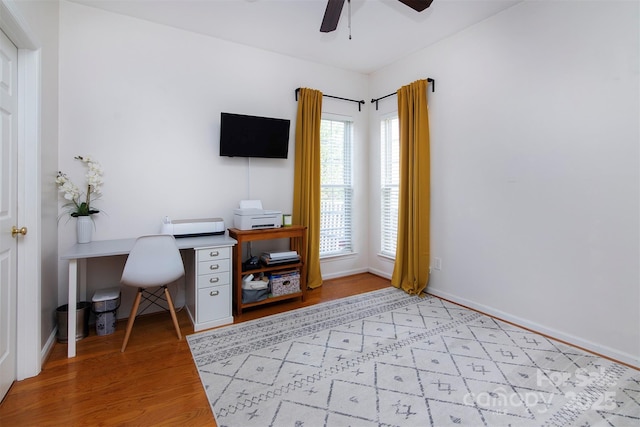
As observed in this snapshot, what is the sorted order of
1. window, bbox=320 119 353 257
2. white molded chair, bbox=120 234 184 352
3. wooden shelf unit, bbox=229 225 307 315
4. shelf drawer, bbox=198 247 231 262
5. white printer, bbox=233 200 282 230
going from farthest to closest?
window, bbox=320 119 353 257 → white printer, bbox=233 200 282 230 → wooden shelf unit, bbox=229 225 307 315 → shelf drawer, bbox=198 247 231 262 → white molded chair, bbox=120 234 184 352

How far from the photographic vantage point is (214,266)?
2.67 metres

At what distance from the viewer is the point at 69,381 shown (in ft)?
6.28

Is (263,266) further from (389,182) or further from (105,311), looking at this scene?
(389,182)

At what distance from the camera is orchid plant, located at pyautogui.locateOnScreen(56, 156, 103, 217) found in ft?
8.30

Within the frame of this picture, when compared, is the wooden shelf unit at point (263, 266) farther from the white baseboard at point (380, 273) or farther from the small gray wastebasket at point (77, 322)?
the white baseboard at point (380, 273)

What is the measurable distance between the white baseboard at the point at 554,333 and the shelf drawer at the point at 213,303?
7.55 ft

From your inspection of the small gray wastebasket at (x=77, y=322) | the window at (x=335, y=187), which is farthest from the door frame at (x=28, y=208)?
the window at (x=335, y=187)

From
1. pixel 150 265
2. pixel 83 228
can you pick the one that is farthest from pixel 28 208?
pixel 150 265

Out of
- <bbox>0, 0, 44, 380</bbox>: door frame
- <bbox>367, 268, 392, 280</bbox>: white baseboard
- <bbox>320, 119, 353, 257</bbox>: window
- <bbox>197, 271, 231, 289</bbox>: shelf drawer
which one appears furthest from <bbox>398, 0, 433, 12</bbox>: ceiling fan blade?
<bbox>367, 268, 392, 280</bbox>: white baseboard

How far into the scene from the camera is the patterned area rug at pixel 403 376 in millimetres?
1622

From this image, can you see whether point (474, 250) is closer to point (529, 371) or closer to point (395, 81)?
point (529, 371)

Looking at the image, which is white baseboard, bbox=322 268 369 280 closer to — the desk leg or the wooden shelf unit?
the wooden shelf unit

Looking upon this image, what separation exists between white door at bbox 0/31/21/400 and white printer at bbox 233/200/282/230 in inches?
62.8

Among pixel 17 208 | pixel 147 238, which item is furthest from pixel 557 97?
pixel 17 208
